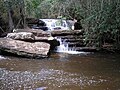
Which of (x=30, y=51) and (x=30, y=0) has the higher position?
(x=30, y=0)

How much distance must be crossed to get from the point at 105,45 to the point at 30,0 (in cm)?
864

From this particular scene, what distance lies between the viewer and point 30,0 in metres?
22.8

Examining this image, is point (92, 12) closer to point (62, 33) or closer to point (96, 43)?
point (96, 43)

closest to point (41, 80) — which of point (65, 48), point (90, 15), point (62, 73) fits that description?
point (62, 73)

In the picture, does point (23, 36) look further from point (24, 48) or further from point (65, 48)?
point (65, 48)

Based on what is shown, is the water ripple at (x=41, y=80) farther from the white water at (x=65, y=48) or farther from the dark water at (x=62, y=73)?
the white water at (x=65, y=48)

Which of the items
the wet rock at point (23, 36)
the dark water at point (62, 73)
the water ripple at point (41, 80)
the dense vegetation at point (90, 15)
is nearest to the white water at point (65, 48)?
the dense vegetation at point (90, 15)

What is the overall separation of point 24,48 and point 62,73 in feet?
13.0

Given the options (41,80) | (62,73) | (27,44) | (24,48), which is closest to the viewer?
(41,80)

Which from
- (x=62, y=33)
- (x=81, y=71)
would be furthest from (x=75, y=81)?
(x=62, y=33)

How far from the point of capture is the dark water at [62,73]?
9266 millimetres

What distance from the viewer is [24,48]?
14.5m

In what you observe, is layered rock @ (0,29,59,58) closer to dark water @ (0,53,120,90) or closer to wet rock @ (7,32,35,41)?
wet rock @ (7,32,35,41)

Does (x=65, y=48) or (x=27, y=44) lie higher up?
(x=27, y=44)
